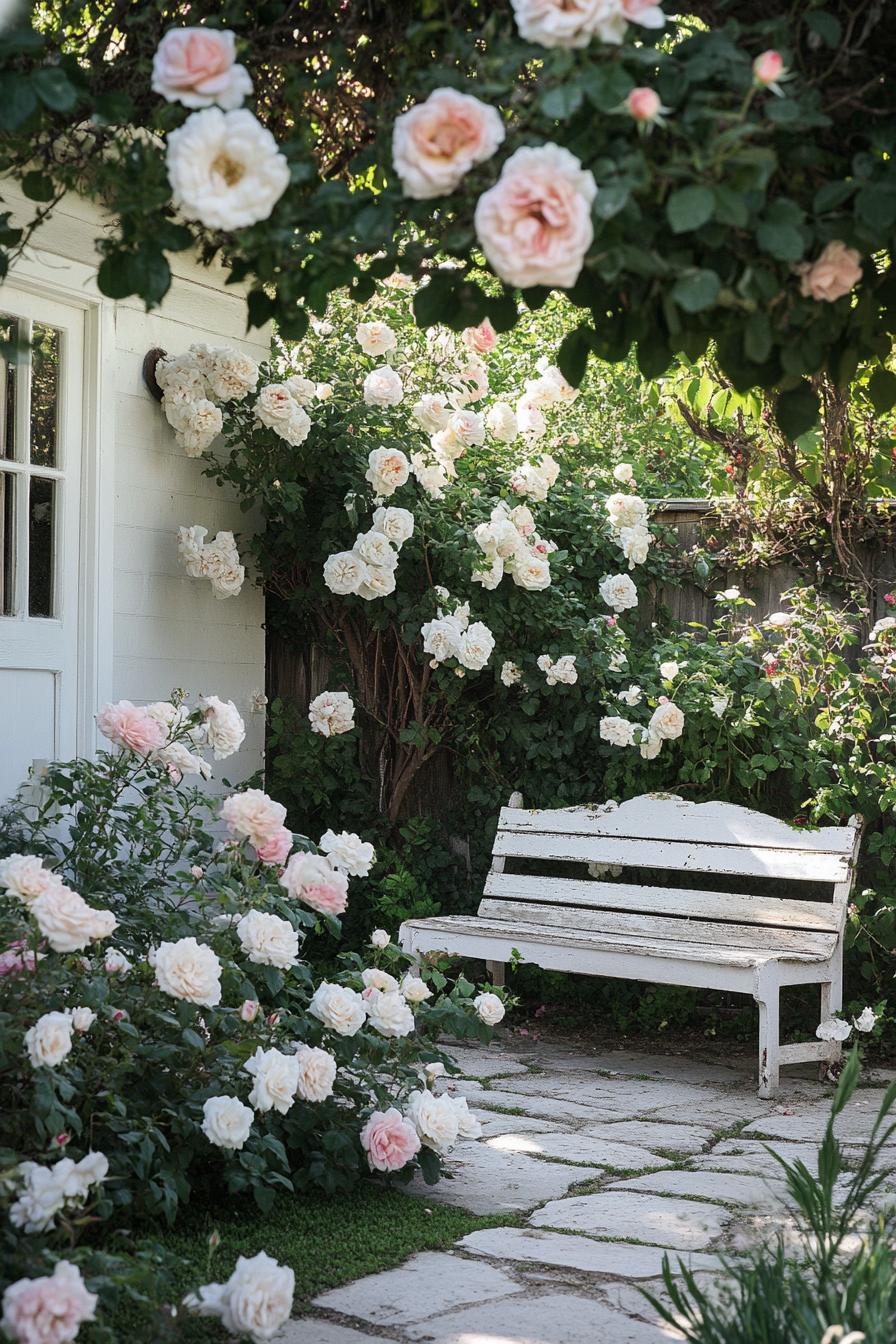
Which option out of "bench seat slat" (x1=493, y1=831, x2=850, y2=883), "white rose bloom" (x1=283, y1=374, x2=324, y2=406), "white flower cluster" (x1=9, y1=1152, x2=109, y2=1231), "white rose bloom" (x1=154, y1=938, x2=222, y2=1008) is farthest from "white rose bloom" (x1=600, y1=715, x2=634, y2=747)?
"white flower cluster" (x1=9, y1=1152, x2=109, y2=1231)

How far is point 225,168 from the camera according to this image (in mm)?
1804

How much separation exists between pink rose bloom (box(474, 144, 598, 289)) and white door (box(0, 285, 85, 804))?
348 centimetres

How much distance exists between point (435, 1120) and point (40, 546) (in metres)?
2.72

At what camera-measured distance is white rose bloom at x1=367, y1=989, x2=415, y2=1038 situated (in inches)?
130

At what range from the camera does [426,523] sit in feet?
18.8

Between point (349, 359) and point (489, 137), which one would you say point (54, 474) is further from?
point (489, 137)

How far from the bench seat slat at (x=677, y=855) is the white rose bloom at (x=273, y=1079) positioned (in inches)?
97.9

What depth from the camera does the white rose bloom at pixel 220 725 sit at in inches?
147

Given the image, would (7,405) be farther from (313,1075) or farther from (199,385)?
(313,1075)

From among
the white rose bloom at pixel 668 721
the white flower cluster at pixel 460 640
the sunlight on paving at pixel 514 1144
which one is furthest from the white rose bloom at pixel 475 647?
the sunlight on paving at pixel 514 1144

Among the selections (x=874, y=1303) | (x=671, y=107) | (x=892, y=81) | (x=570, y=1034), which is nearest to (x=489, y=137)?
(x=671, y=107)

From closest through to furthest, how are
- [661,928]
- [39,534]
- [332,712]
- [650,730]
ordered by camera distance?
[39,534] < [661,928] < [650,730] < [332,712]

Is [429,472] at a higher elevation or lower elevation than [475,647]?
higher

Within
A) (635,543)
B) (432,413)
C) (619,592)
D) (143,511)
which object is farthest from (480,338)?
(143,511)
